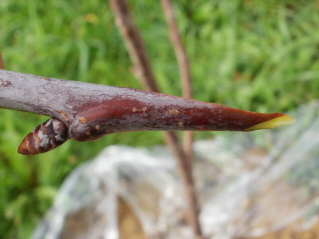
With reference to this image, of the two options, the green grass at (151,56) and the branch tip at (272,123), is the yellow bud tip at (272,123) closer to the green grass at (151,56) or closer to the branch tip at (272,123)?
the branch tip at (272,123)

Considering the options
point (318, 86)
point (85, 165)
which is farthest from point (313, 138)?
point (85, 165)

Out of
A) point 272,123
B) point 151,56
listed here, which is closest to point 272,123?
point 272,123

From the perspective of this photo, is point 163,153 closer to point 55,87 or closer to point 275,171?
point 275,171

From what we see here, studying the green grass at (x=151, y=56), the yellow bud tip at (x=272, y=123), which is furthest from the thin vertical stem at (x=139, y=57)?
the green grass at (x=151, y=56)

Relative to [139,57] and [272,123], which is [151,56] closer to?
[139,57]

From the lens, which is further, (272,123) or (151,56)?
(151,56)

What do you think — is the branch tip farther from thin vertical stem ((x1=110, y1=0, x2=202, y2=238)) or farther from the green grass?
the green grass

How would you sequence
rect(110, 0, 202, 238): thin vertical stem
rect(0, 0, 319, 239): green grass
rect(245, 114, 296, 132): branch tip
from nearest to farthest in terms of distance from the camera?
rect(245, 114, 296, 132): branch tip → rect(110, 0, 202, 238): thin vertical stem → rect(0, 0, 319, 239): green grass

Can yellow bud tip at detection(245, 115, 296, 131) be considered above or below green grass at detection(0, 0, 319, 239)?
below

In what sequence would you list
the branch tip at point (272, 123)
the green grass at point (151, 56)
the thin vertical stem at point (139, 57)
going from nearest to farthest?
the branch tip at point (272, 123) → the thin vertical stem at point (139, 57) → the green grass at point (151, 56)

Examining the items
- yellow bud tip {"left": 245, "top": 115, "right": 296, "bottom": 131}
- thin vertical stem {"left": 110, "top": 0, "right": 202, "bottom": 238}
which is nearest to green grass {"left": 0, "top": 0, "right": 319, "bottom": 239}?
thin vertical stem {"left": 110, "top": 0, "right": 202, "bottom": 238}
